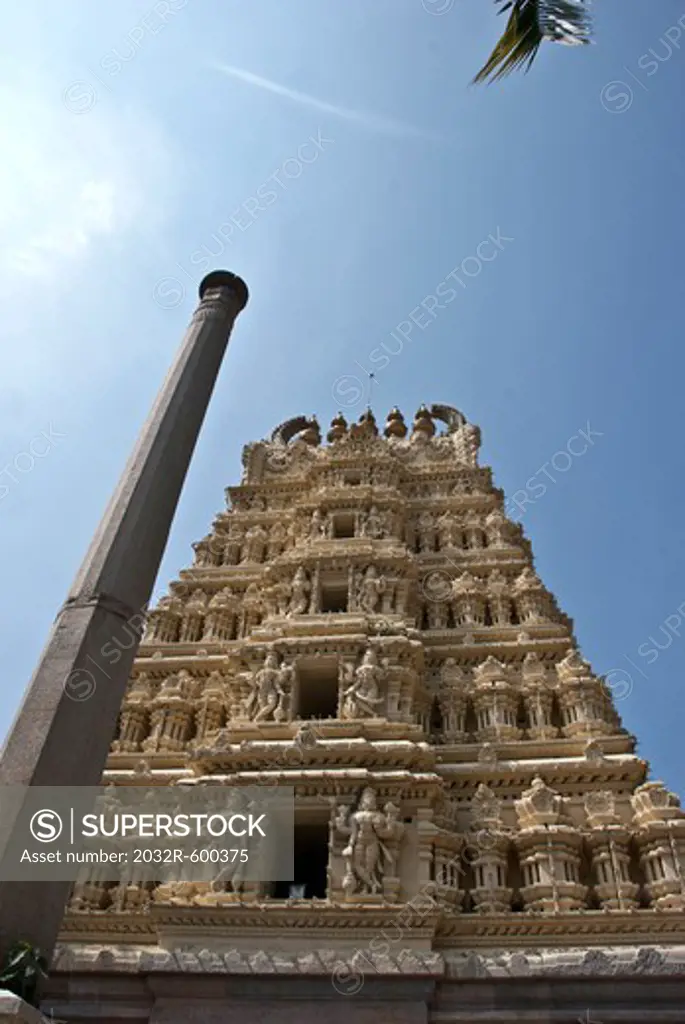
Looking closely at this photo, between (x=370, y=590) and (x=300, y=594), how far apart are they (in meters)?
1.71

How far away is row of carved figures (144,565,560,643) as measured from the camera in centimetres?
2181

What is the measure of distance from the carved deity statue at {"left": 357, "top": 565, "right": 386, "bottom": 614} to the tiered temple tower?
0.16ft

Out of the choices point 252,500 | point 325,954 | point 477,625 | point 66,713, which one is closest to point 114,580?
point 66,713

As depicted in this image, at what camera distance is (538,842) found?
50.0 feet

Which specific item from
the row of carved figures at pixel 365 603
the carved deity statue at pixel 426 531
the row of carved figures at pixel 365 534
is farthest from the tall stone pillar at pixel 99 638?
the carved deity statue at pixel 426 531

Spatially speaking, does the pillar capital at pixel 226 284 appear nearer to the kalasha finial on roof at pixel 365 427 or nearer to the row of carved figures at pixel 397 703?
the row of carved figures at pixel 397 703

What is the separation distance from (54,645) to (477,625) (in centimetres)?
1416

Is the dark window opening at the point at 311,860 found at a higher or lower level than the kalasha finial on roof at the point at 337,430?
lower

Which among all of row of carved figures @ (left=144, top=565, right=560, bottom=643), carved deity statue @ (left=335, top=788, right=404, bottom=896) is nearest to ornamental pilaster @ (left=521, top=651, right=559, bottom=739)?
row of carved figures @ (left=144, top=565, right=560, bottom=643)

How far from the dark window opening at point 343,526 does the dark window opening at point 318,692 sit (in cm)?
585

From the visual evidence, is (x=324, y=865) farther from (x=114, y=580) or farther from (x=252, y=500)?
(x=252, y=500)

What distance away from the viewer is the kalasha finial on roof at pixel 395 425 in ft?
108

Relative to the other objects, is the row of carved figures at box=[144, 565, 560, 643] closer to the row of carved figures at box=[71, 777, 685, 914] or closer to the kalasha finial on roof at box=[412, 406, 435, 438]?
the row of carved figures at box=[71, 777, 685, 914]

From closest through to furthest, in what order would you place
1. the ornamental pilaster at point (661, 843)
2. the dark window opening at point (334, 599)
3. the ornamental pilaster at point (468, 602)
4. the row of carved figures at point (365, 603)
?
the ornamental pilaster at point (661, 843) → the row of carved figures at point (365, 603) → the ornamental pilaster at point (468, 602) → the dark window opening at point (334, 599)
